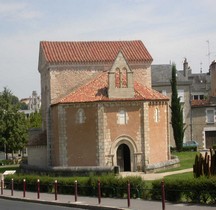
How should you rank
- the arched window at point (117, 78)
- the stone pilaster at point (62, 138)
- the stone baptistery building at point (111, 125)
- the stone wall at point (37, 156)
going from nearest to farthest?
the stone baptistery building at point (111, 125), the arched window at point (117, 78), the stone pilaster at point (62, 138), the stone wall at point (37, 156)

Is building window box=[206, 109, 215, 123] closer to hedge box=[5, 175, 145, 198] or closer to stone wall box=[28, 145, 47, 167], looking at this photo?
stone wall box=[28, 145, 47, 167]

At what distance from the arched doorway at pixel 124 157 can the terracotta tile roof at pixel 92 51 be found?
360 inches

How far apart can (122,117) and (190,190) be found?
17886mm

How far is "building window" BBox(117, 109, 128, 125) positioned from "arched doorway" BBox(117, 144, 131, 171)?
1.79m

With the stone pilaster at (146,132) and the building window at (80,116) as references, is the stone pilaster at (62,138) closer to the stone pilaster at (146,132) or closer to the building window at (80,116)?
the building window at (80,116)

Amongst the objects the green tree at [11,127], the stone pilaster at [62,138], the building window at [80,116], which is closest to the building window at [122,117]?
the building window at [80,116]

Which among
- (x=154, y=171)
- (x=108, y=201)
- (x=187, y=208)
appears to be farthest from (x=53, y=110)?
(x=187, y=208)

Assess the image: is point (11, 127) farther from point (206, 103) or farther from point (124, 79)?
point (124, 79)

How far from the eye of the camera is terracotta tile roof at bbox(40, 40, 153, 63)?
44219mm

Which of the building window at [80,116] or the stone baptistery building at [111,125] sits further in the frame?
the building window at [80,116]

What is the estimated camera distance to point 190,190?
21031 millimetres

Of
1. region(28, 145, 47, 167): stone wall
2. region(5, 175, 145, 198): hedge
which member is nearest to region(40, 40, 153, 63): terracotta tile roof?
region(28, 145, 47, 167): stone wall

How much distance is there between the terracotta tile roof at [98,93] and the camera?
38688 mm

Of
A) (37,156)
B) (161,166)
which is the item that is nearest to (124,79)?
(161,166)
